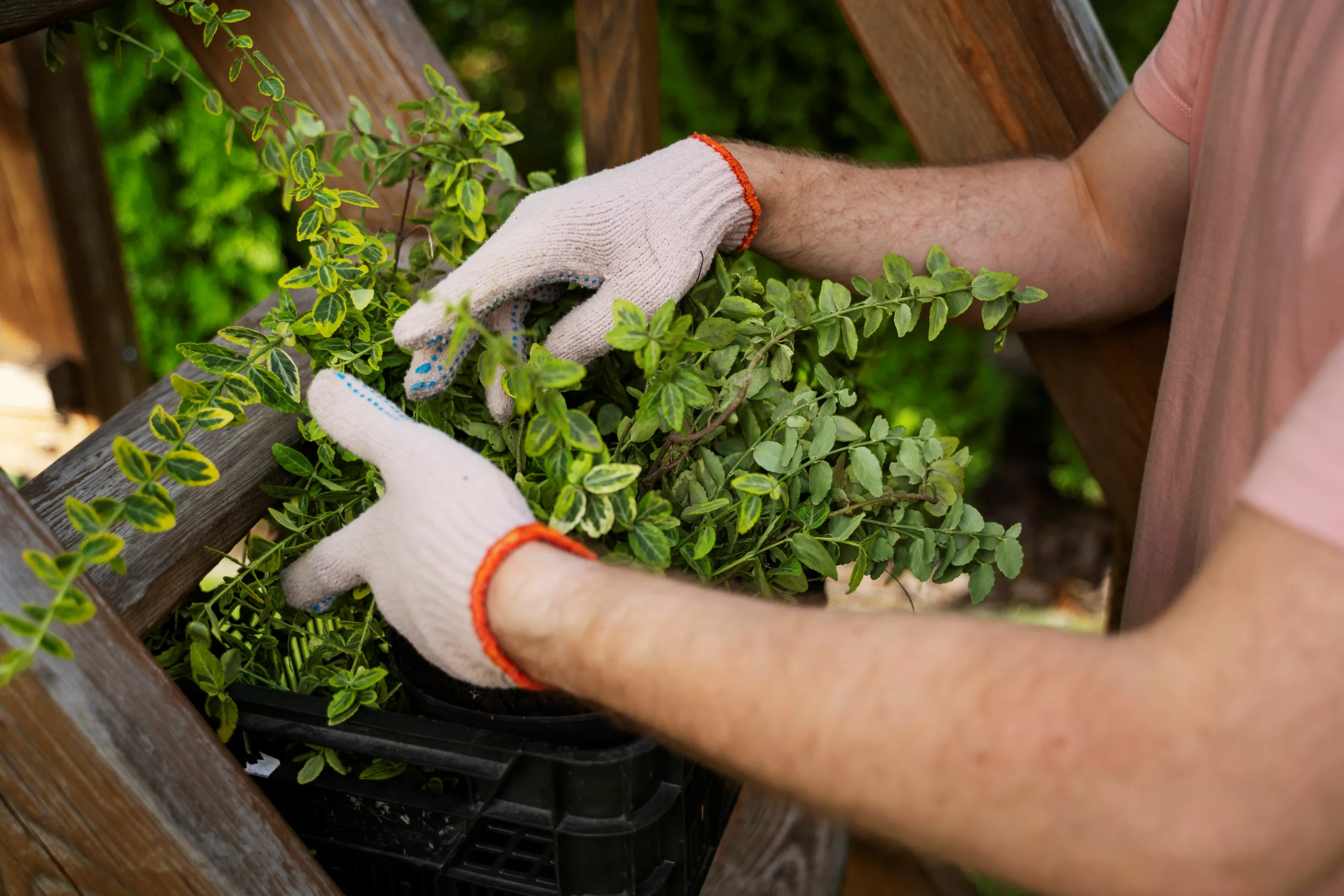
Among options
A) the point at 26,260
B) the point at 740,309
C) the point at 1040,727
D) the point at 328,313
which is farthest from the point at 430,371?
the point at 26,260

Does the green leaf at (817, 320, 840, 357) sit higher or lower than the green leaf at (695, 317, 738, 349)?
lower

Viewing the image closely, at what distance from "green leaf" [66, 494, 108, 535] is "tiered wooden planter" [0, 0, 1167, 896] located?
0.08 meters

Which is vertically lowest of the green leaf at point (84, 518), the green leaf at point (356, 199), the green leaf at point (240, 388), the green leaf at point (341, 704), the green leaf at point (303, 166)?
the green leaf at point (341, 704)

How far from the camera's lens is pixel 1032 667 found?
1.81ft

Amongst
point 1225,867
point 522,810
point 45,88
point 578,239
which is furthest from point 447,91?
point 45,88

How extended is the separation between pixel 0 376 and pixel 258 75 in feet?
3.67

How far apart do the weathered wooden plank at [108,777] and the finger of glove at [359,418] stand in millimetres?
230

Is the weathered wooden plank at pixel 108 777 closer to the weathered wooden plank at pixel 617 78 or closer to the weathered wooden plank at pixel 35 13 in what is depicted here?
the weathered wooden plank at pixel 35 13

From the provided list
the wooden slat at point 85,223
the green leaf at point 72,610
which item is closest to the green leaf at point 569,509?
the green leaf at point 72,610

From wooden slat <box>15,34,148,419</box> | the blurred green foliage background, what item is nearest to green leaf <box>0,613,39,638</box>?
wooden slat <box>15,34,148,419</box>

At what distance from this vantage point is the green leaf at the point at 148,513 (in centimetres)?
68

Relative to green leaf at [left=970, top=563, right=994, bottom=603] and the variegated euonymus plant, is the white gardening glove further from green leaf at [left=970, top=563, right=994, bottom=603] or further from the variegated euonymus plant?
green leaf at [left=970, top=563, right=994, bottom=603]

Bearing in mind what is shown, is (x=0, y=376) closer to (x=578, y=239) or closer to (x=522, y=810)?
(x=578, y=239)

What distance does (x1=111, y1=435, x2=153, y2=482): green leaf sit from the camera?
688 millimetres
